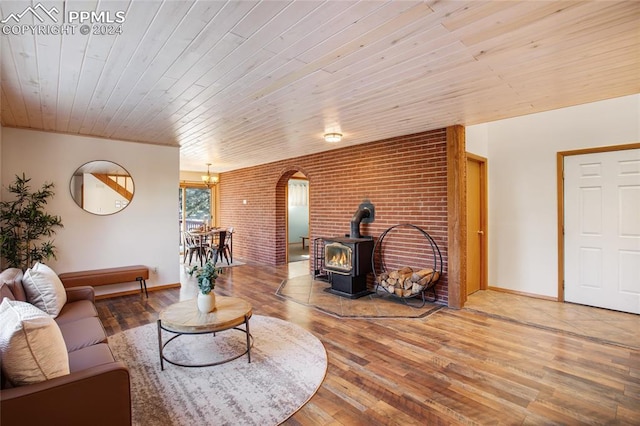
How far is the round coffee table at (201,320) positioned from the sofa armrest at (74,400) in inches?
34.9

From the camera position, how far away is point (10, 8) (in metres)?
1.65

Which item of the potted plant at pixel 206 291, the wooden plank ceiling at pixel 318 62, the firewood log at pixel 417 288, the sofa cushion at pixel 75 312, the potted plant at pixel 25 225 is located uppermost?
the wooden plank ceiling at pixel 318 62

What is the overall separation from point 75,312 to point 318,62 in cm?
299

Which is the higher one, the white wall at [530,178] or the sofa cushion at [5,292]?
the white wall at [530,178]

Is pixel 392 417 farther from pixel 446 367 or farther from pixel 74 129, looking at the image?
pixel 74 129

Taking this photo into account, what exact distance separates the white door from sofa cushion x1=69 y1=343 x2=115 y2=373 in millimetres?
5158

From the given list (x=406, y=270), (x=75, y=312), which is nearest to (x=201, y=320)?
(x=75, y=312)

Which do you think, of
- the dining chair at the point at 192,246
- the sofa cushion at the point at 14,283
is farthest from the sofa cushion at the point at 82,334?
the dining chair at the point at 192,246

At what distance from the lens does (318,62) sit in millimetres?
2248

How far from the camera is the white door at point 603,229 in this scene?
12.3 ft

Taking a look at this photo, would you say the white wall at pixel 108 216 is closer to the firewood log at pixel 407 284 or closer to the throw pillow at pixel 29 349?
the throw pillow at pixel 29 349

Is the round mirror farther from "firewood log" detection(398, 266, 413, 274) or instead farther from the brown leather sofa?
"firewood log" detection(398, 266, 413, 274)

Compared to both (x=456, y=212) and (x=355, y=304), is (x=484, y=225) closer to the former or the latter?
(x=456, y=212)

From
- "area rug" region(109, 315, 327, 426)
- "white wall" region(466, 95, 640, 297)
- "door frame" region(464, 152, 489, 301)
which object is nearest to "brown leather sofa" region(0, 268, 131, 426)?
"area rug" region(109, 315, 327, 426)
